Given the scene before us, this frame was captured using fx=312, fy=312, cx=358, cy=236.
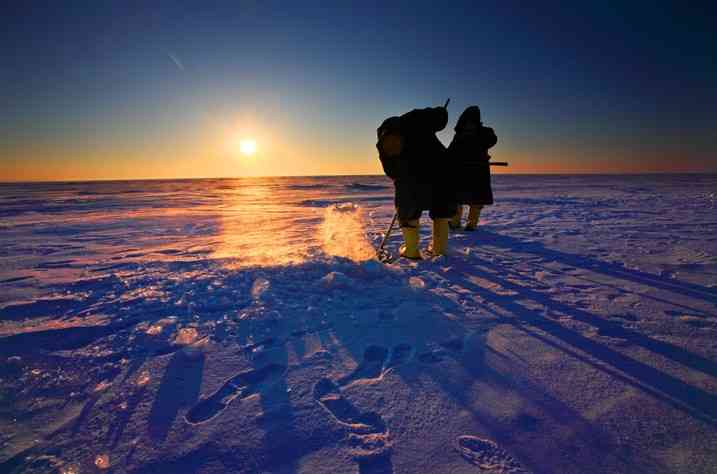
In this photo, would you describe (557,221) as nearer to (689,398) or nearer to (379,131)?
(379,131)

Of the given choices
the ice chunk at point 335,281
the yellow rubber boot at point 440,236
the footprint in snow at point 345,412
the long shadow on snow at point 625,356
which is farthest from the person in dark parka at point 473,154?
the footprint in snow at point 345,412

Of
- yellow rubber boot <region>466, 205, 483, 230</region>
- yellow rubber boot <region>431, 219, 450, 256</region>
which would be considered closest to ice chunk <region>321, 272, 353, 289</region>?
yellow rubber boot <region>431, 219, 450, 256</region>

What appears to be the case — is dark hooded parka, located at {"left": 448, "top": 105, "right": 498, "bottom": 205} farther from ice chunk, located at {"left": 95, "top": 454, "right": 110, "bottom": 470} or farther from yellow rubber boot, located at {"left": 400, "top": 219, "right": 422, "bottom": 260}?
ice chunk, located at {"left": 95, "top": 454, "right": 110, "bottom": 470}

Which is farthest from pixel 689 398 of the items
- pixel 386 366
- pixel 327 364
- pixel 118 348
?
pixel 118 348

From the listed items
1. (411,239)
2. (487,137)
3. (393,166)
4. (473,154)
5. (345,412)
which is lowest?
(345,412)

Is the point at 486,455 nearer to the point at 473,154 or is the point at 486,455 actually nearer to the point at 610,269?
the point at 610,269

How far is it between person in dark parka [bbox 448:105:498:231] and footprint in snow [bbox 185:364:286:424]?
4261 millimetres

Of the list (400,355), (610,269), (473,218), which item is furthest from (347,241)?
(610,269)

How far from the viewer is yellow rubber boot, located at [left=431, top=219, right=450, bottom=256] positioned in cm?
407

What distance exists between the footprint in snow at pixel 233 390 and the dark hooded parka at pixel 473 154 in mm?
4295

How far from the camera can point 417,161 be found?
3.72 metres

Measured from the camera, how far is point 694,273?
3223 mm

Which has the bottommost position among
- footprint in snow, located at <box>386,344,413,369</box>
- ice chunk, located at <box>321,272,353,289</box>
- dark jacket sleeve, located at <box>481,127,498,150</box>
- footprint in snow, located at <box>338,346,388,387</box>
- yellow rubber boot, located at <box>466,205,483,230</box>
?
footprint in snow, located at <box>338,346,388,387</box>

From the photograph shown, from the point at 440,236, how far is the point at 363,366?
262cm
